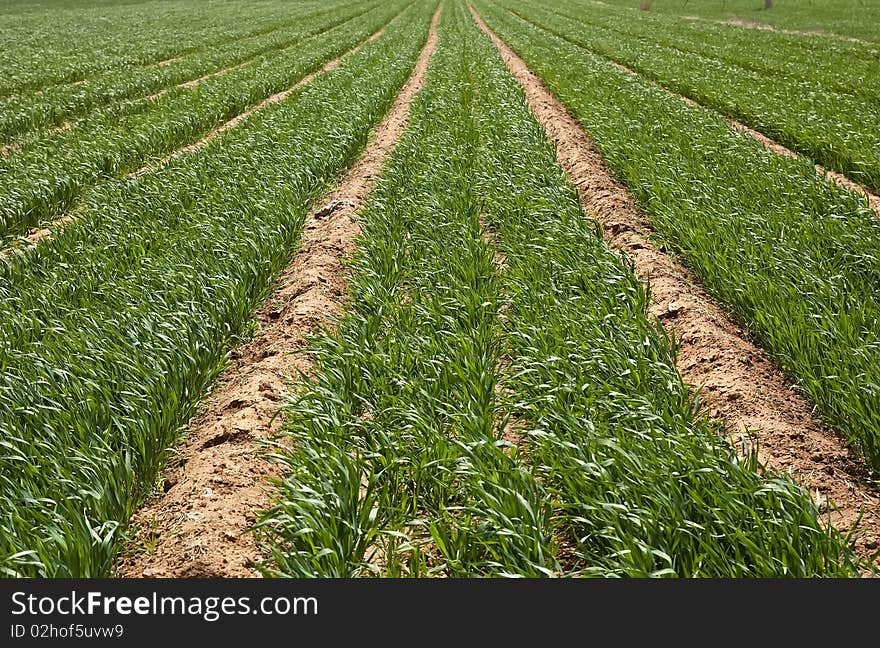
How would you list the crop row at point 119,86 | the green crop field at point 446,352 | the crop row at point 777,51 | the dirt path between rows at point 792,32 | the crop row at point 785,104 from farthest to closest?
the dirt path between rows at point 792,32 → the crop row at point 777,51 → the crop row at point 119,86 → the crop row at point 785,104 → the green crop field at point 446,352

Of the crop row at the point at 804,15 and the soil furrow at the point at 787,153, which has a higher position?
the crop row at the point at 804,15

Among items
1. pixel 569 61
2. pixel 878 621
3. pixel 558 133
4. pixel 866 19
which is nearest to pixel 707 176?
pixel 558 133

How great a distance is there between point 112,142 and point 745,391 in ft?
32.9

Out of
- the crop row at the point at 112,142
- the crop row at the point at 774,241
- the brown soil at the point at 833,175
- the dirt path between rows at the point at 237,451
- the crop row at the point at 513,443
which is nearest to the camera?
the crop row at the point at 513,443

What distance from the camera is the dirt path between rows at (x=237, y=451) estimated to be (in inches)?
111

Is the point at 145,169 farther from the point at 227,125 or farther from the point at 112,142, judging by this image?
the point at 227,125

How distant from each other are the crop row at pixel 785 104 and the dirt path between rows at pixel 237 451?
256 inches

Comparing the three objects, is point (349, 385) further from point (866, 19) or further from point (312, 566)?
point (866, 19)

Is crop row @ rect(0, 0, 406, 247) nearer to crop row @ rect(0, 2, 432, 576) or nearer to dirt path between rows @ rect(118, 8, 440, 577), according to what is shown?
crop row @ rect(0, 2, 432, 576)

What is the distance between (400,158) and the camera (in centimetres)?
886

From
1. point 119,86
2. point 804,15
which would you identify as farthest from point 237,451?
point 804,15

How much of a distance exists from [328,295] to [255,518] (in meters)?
2.65

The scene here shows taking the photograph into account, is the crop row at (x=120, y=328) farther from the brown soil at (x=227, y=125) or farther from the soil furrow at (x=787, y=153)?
the soil furrow at (x=787, y=153)

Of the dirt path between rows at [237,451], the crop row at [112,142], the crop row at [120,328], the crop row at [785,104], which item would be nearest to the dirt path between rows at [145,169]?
the crop row at [112,142]
